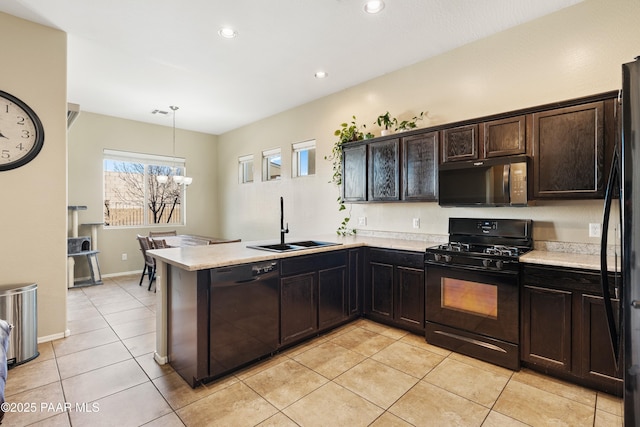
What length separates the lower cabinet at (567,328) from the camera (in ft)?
6.72

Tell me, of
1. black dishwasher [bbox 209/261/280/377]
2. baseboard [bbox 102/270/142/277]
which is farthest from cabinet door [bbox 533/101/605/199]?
baseboard [bbox 102/270/142/277]

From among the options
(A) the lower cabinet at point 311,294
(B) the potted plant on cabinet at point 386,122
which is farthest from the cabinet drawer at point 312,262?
(B) the potted plant on cabinet at point 386,122

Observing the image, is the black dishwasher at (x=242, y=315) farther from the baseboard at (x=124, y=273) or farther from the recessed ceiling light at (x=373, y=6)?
the baseboard at (x=124, y=273)

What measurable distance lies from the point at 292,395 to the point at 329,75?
3.56 meters

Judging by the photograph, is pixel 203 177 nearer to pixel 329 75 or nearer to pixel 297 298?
pixel 329 75

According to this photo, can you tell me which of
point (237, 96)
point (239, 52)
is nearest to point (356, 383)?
point (239, 52)

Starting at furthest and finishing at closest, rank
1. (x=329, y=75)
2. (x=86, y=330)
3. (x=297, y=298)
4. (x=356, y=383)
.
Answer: (x=329, y=75) < (x=86, y=330) < (x=297, y=298) < (x=356, y=383)

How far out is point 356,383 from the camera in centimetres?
224

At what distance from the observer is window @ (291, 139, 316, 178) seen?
4957 millimetres

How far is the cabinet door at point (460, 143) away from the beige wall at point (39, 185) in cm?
377

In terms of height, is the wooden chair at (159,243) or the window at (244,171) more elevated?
the window at (244,171)

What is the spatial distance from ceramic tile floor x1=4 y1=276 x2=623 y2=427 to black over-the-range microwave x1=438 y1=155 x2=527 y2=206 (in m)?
1.38

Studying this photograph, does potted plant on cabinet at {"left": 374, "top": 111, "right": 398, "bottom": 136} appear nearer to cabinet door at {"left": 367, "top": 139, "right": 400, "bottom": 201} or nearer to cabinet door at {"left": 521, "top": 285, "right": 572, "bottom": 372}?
cabinet door at {"left": 367, "top": 139, "right": 400, "bottom": 201}

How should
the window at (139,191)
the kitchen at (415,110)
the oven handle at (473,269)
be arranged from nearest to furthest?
the oven handle at (473,269)
the kitchen at (415,110)
the window at (139,191)
